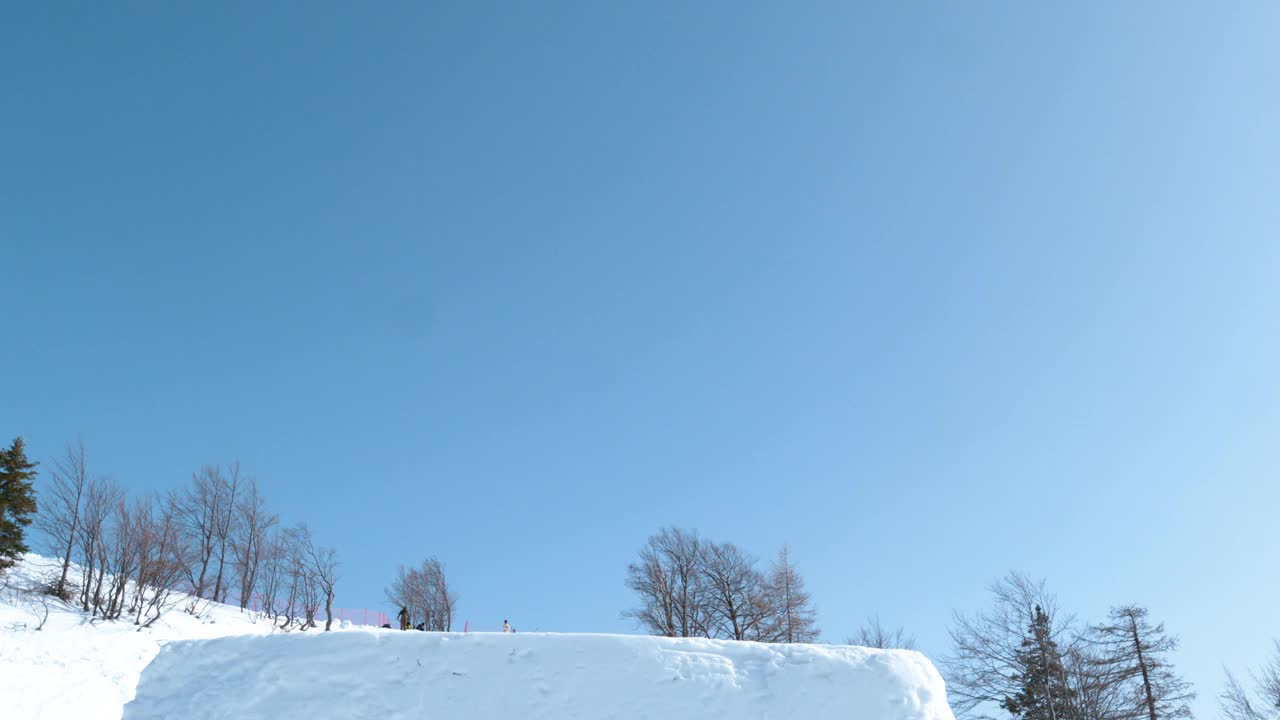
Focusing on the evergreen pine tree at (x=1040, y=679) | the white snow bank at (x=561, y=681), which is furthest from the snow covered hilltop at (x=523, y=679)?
the evergreen pine tree at (x=1040, y=679)

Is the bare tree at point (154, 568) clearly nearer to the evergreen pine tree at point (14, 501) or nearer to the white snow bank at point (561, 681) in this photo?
the evergreen pine tree at point (14, 501)

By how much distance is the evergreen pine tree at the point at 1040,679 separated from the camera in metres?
30.2

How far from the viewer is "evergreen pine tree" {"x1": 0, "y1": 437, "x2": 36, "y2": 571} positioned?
35.3 metres

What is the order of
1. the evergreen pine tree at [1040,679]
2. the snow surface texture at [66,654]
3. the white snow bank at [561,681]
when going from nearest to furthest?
the white snow bank at [561,681] → the snow surface texture at [66,654] → the evergreen pine tree at [1040,679]

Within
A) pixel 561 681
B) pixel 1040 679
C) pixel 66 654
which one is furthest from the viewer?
pixel 1040 679

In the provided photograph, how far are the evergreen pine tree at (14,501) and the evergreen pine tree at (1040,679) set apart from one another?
38883mm

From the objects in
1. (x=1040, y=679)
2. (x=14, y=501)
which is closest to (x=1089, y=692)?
(x=1040, y=679)

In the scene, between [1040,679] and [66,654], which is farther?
[1040,679]

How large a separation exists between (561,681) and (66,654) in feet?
72.5

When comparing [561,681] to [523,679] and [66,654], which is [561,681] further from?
[66,654]

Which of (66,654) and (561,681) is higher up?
(66,654)

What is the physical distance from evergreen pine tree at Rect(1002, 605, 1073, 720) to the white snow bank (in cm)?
2155

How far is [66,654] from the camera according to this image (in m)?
26.1

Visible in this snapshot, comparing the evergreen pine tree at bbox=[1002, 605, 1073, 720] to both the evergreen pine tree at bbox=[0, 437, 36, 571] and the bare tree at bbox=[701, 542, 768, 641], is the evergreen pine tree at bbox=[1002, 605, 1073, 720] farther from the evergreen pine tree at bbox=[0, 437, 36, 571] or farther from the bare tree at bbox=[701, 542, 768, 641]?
the evergreen pine tree at bbox=[0, 437, 36, 571]
